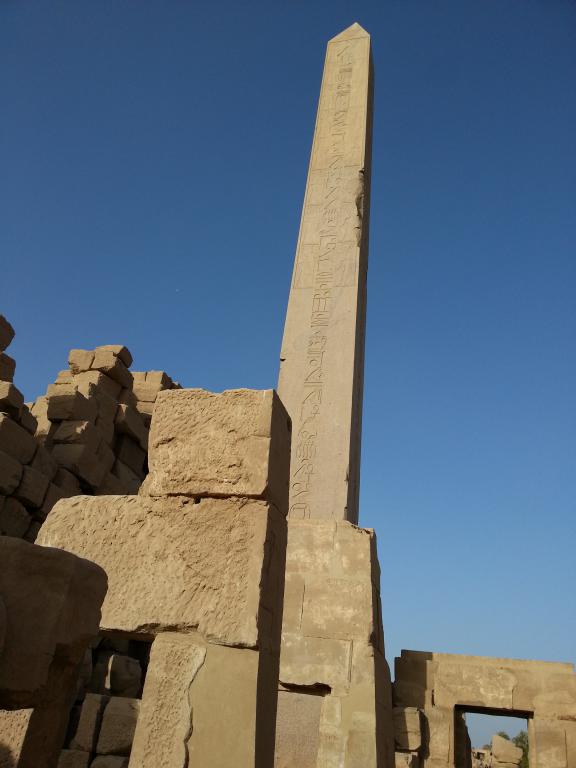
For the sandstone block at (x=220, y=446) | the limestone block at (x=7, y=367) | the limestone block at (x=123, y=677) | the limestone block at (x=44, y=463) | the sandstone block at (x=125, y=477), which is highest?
the limestone block at (x=7, y=367)

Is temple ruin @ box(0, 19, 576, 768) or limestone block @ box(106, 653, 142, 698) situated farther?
limestone block @ box(106, 653, 142, 698)

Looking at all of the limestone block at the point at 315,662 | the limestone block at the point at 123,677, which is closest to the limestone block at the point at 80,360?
the limestone block at the point at 123,677

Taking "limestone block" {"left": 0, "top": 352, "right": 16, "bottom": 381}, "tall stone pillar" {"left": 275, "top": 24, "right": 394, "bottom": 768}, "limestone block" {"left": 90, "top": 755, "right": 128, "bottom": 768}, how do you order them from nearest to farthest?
"tall stone pillar" {"left": 275, "top": 24, "right": 394, "bottom": 768}, "limestone block" {"left": 90, "top": 755, "right": 128, "bottom": 768}, "limestone block" {"left": 0, "top": 352, "right": 16, "bottom": 381}

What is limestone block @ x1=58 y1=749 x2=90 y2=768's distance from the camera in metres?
6.19

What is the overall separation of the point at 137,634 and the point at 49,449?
17.2ft

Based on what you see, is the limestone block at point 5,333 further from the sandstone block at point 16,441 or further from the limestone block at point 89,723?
the limestone block at point 89,723

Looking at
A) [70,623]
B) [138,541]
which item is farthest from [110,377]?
[70,623]

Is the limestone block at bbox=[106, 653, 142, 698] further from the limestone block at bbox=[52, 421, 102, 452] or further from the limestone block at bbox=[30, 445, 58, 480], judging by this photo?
the limestone block at bbox=[52, 421, 102, 452]

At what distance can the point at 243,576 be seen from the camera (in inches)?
114

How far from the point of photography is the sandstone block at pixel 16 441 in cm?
645

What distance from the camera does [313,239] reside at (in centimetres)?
681

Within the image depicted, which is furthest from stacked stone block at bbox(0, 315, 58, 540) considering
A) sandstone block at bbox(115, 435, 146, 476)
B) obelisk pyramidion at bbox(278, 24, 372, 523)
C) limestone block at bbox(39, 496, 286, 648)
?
limestone block at bbox(39, 496, 286, 648)

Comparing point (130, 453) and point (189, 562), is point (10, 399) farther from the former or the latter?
point (189, 562)

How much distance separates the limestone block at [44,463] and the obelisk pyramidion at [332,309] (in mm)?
2692
